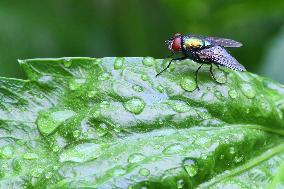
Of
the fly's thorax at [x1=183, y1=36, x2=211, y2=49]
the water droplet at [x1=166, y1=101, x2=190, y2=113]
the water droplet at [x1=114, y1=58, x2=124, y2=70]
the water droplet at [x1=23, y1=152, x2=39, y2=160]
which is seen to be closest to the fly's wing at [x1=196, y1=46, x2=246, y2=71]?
the fly's thorax at [x1=183, y1=36, x2=211, y2=49]

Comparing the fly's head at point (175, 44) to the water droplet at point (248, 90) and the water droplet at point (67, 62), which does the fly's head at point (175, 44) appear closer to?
the water droplet at point (248, 90)

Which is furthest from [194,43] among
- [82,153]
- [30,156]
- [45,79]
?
[30,156]

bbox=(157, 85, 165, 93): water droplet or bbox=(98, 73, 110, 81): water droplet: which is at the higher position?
bbox=(98, 73, 110, 81): water droplet

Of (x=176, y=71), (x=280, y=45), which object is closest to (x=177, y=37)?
(x=176, y=71)

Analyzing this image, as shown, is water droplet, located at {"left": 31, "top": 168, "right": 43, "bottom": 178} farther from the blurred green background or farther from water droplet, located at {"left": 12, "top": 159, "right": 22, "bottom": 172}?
the blurred green background

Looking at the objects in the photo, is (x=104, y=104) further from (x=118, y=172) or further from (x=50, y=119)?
(x=118, y=172)
